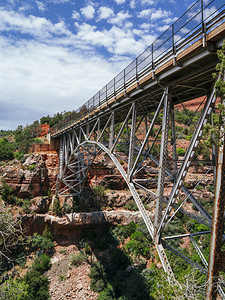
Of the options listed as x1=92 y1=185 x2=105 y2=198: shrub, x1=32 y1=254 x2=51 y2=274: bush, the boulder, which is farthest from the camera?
x1=92 y1=185 x2=105 y2=198: shrub

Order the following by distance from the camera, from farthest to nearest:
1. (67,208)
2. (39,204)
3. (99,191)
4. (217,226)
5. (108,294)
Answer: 1. (99,191)
2. (67,208)
3. (39,204)
4. (108,294)
5. (217,226)

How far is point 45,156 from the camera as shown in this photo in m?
25.4

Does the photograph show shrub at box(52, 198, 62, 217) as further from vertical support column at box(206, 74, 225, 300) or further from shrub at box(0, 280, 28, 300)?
vertical support column at box(206, 74, 225, 300)

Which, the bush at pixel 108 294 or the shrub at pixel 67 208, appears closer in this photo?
the bush at pixel 108 294

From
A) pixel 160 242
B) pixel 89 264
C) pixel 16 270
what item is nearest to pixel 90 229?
pixel 89 264

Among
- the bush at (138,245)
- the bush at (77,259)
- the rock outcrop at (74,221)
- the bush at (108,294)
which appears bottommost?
the bush at (108,294)

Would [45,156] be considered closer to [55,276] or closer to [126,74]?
[55,276]

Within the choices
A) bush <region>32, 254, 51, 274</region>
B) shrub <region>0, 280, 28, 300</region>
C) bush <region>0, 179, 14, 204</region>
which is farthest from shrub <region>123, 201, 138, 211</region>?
shrub <region>0, 280, 28, 300</region>

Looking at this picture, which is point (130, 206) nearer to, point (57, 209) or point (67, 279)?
point (57, 209)

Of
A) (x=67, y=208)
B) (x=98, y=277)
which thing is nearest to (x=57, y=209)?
(x=67, y=208)

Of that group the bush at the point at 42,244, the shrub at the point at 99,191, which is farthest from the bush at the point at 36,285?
the shrub at the point at 99,191

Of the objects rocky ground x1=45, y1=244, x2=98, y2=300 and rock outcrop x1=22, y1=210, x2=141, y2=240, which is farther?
rock outcrop x1=22, y1=210, x2=141, y2=240

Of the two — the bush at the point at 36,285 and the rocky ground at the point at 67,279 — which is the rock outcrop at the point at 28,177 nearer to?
the rocky ground at the point at 67,279

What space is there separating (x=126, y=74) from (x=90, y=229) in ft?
59.2
